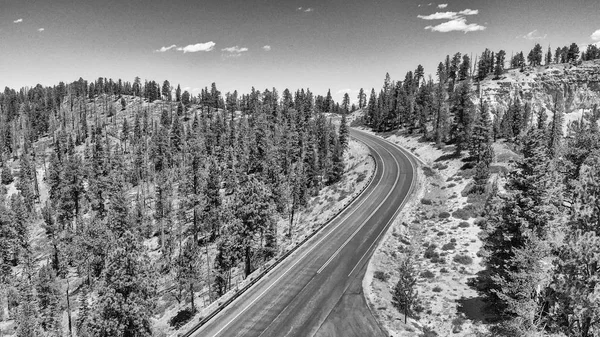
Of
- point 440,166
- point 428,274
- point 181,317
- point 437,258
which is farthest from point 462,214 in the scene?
point 181,317

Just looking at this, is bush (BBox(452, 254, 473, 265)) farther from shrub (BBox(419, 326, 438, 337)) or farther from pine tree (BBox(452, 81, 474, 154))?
pine tree (BBox(452, 81, 474, 154))

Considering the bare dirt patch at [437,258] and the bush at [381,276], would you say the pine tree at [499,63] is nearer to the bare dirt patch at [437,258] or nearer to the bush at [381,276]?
the bare dirt patch at [437,258]

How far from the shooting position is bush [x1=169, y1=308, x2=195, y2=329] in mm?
42856

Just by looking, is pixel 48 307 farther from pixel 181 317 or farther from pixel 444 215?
pixel 444 215

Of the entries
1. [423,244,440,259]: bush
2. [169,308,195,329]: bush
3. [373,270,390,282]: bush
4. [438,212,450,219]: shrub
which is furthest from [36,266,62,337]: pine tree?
[438,212,450,219]: shrub

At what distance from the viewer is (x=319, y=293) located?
3231cm

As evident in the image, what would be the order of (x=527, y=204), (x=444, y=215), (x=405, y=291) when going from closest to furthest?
(x=527, y=204), (x=405, y=291), (x=444, y=215)

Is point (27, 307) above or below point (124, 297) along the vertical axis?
below

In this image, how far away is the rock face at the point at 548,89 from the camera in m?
140

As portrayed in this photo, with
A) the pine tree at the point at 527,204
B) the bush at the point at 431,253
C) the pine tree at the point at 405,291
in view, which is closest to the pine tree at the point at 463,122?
the bush at the point at 431,253

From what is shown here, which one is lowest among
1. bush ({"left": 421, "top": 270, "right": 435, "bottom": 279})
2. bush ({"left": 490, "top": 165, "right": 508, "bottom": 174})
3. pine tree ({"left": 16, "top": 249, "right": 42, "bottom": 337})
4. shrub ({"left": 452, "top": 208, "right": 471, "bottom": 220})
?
pine tree ({"left": 16, "top": 249, "right": 42, "bottom": 337})

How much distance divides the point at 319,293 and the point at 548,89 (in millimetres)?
164578

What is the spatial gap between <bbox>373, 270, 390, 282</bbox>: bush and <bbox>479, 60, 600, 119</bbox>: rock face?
420 feet

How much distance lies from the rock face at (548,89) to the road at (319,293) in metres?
118
